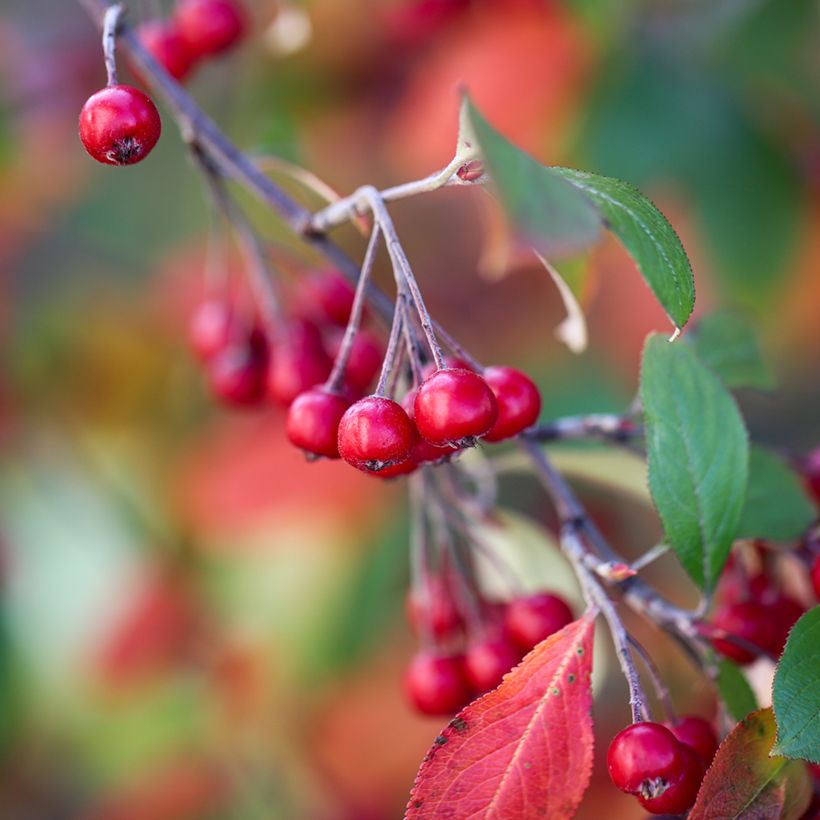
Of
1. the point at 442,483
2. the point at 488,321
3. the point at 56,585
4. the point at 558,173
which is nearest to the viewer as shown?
the point at 558,173

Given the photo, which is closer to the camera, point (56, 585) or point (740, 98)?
point (740, 98)

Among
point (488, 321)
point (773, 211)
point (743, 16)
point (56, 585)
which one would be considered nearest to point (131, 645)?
point (56, 585)

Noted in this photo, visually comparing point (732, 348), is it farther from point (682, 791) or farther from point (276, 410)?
point (276, 410)

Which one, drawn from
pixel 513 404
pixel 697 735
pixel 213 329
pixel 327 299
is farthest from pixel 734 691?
pixel 213 329

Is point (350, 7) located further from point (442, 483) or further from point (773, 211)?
point (442, 483)

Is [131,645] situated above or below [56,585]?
below

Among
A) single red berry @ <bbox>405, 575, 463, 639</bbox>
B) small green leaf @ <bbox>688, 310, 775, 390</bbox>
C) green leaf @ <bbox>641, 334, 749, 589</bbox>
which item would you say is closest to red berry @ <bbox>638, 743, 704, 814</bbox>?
green leaf @ <bbox>641, 334, 749, 589</bbox>

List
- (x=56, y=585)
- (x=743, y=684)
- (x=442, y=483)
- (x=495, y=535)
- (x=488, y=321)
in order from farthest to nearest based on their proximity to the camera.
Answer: (x=488, y=321) < (x=56, y=585) < (x=495, y=535) < (x=442, y=483) < (x=743, y=684)
